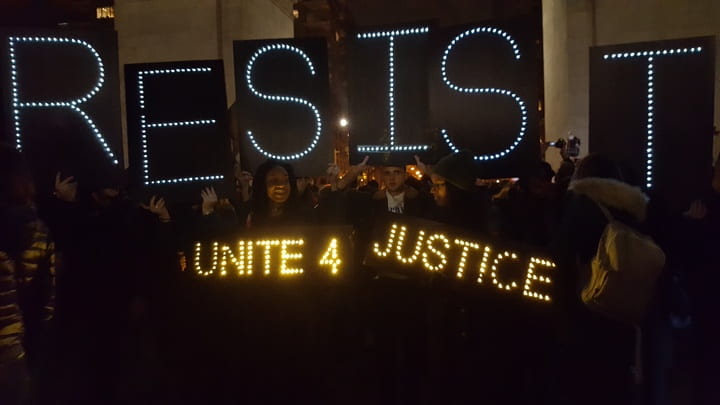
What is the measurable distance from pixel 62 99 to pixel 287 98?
5.61 ft

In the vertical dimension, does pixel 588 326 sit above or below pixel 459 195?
below

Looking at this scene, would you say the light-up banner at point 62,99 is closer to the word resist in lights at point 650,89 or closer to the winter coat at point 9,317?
the winter coat at point 9,317

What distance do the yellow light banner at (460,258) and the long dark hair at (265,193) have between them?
88 cm

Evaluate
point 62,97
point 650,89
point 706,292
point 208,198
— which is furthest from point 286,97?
point 706,292

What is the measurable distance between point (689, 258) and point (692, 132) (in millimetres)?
990

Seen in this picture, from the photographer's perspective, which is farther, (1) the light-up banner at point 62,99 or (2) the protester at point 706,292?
(1) the light-up banner at point 62,99

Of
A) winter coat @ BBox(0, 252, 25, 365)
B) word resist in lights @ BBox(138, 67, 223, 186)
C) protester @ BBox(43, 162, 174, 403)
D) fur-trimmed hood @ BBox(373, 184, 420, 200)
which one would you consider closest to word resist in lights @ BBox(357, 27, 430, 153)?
fur-trimmed hood @ BBox(373, 184, 420, 200)

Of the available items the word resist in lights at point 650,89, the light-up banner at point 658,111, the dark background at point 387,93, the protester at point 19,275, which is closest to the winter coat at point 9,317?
the protester at point 19,275

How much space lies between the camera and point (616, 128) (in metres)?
4.70

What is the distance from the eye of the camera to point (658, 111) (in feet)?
15.2

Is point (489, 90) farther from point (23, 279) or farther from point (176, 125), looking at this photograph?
point (23, 279)

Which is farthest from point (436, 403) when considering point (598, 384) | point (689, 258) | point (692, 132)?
point (692, 132)

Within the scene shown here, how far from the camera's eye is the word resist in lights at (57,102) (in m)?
4.85

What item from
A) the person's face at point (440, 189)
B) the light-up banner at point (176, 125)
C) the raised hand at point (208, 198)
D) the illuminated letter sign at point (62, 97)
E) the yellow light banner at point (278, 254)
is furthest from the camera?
the raised hand at point (208, 198)
